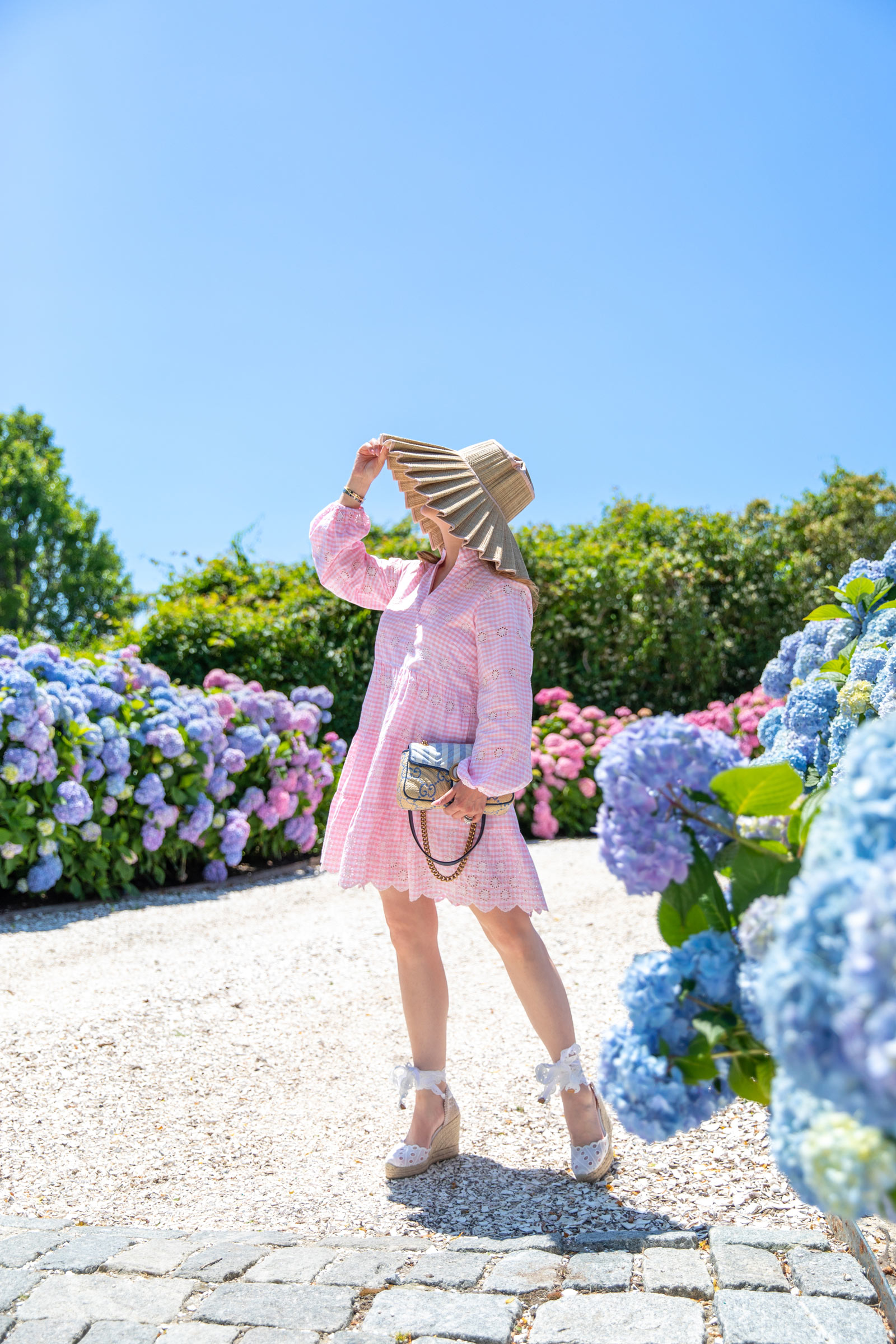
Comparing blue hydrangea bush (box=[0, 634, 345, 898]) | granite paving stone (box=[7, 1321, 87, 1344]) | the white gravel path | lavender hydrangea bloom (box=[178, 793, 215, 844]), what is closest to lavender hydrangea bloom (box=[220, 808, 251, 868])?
blue hydrangea bush (box=[0, 634, 345, 898])

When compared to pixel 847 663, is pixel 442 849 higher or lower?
lower

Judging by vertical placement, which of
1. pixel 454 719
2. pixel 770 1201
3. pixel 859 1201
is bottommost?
pixel 770 1201

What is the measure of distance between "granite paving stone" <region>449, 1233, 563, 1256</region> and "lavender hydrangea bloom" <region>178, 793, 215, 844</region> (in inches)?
155

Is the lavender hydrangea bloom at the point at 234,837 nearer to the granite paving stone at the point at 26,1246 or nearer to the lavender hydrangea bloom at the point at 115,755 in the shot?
the lavender hydrangea bloom at the point at 115,755

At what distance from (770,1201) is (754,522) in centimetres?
867

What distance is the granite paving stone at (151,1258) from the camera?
1.85 m

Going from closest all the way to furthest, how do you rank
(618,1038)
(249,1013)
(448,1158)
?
1. (618,1038)
2. (448,1158)
3. (249,1013)

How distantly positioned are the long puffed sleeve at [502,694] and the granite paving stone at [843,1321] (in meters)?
1.06

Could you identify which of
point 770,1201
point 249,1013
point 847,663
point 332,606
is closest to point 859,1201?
point 770,1201

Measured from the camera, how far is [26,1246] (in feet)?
6.40

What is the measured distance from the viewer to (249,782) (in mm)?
6293

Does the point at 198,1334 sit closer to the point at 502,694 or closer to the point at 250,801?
the point at 502,694

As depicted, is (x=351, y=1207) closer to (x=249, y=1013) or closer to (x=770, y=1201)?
(x=770, y=1201)

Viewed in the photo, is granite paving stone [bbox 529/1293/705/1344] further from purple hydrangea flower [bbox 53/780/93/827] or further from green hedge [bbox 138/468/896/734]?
green hedge [bbox 138/468/896/734]
